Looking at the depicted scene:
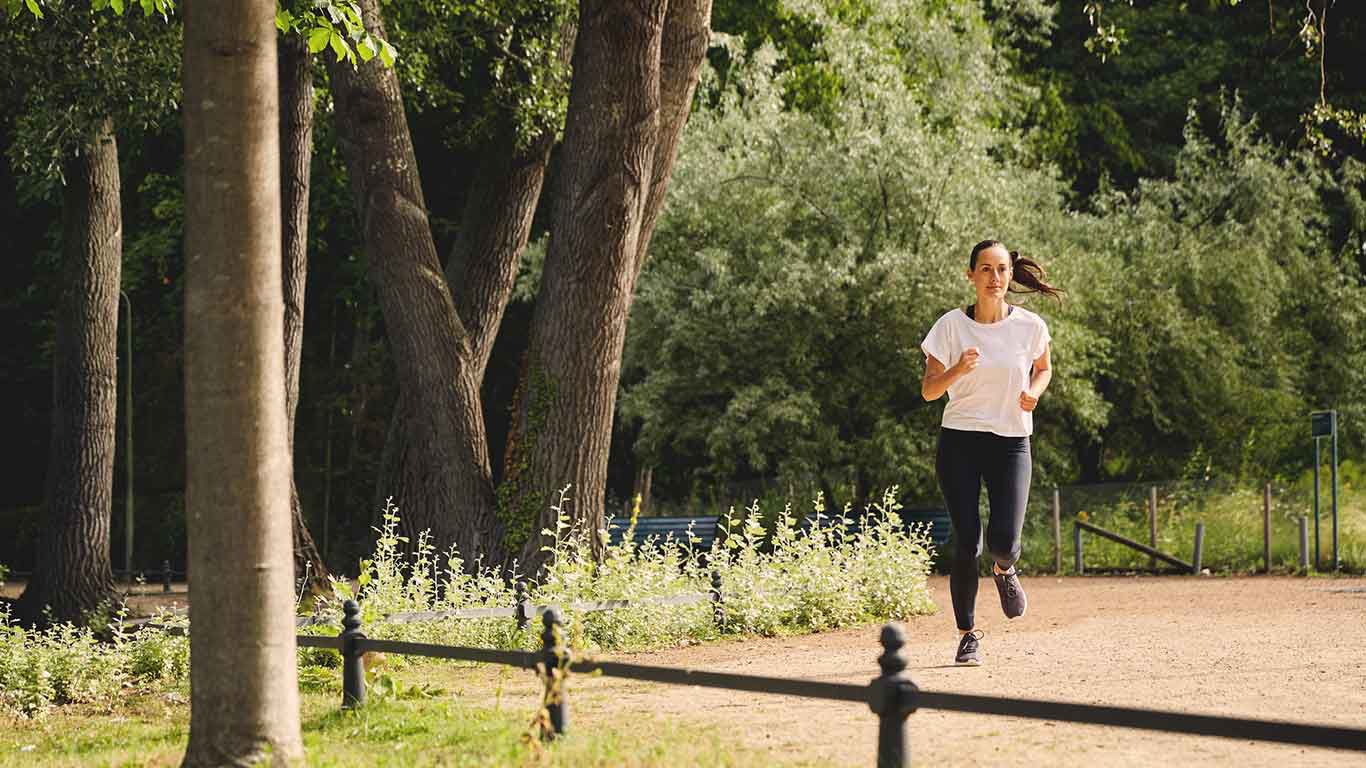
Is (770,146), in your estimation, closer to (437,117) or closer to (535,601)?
(437,117)

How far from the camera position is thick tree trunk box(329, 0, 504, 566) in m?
13.1

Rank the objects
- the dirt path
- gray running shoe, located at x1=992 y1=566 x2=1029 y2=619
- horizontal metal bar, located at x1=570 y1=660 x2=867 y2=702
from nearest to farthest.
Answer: horizontal metal bar, located at x1=570 y1=660 x2=867 y2=702, the dirt path, gray running shoe, located at x1=992 y1=566 x2=1029 y2=619

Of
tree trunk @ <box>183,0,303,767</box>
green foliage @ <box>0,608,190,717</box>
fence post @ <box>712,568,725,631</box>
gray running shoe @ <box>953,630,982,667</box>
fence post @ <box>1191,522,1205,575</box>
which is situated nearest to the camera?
tree trunk @ <box>183,0,303,767</box>

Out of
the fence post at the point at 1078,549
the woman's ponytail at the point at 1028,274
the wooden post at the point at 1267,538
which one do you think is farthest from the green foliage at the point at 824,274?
the woman's ponytail at the point at 1028,274

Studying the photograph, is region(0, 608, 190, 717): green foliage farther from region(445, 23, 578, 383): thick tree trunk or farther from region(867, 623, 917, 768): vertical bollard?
region(867, 623, 917, 768): vertical bollard

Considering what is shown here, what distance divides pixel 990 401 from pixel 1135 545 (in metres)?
15.1

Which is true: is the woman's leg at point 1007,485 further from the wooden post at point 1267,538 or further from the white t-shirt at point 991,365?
the wooden post at point 1267,538

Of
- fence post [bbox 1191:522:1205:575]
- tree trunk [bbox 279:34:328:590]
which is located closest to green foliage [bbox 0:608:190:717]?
tree trunk [bbox 279:34:328:590]

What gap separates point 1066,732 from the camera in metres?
6.62

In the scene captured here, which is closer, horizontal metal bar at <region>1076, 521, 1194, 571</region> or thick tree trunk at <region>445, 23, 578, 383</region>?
thick tree trunk at <region>445, 23, 578, 383</region>

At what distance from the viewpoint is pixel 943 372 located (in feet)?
26.3

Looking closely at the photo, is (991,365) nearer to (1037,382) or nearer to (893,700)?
(1037,382)

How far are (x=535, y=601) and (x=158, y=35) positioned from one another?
351 inches

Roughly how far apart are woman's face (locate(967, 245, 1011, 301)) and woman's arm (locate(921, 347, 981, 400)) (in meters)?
0.35
